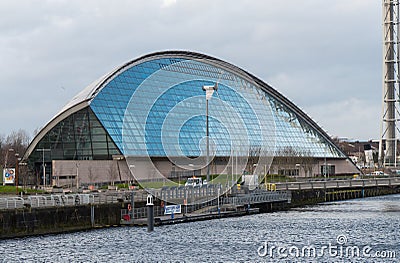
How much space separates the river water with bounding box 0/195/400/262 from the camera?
39.7 metres

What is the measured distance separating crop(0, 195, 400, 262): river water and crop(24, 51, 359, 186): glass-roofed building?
1115 inches

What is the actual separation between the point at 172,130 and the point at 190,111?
6068 millimetres

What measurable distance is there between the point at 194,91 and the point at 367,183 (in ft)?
→ 103

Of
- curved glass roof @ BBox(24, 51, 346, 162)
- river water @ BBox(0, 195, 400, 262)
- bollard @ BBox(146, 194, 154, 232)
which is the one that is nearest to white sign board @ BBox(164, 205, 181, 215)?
river water @ BBox(0, 195, 400, 262)

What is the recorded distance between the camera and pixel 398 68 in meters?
170

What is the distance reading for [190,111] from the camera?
10912 centimetres

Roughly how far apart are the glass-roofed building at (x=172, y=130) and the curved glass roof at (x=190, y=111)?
15 cm

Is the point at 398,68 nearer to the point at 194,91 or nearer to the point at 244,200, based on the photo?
the point at 194,91

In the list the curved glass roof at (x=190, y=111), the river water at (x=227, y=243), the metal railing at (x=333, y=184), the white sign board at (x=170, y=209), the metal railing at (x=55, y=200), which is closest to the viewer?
the river water at (x=227, y=243)

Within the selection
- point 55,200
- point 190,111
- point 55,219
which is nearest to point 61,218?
point 55,219

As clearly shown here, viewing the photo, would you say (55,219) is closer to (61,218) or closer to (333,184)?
(61,218)

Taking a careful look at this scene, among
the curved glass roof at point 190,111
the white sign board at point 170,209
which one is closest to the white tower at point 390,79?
the curved glass roof at point 190,111

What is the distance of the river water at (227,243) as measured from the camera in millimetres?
39688

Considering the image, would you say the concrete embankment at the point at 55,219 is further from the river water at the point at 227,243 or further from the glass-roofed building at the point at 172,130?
the glass-roofed building at the point at 172,130
